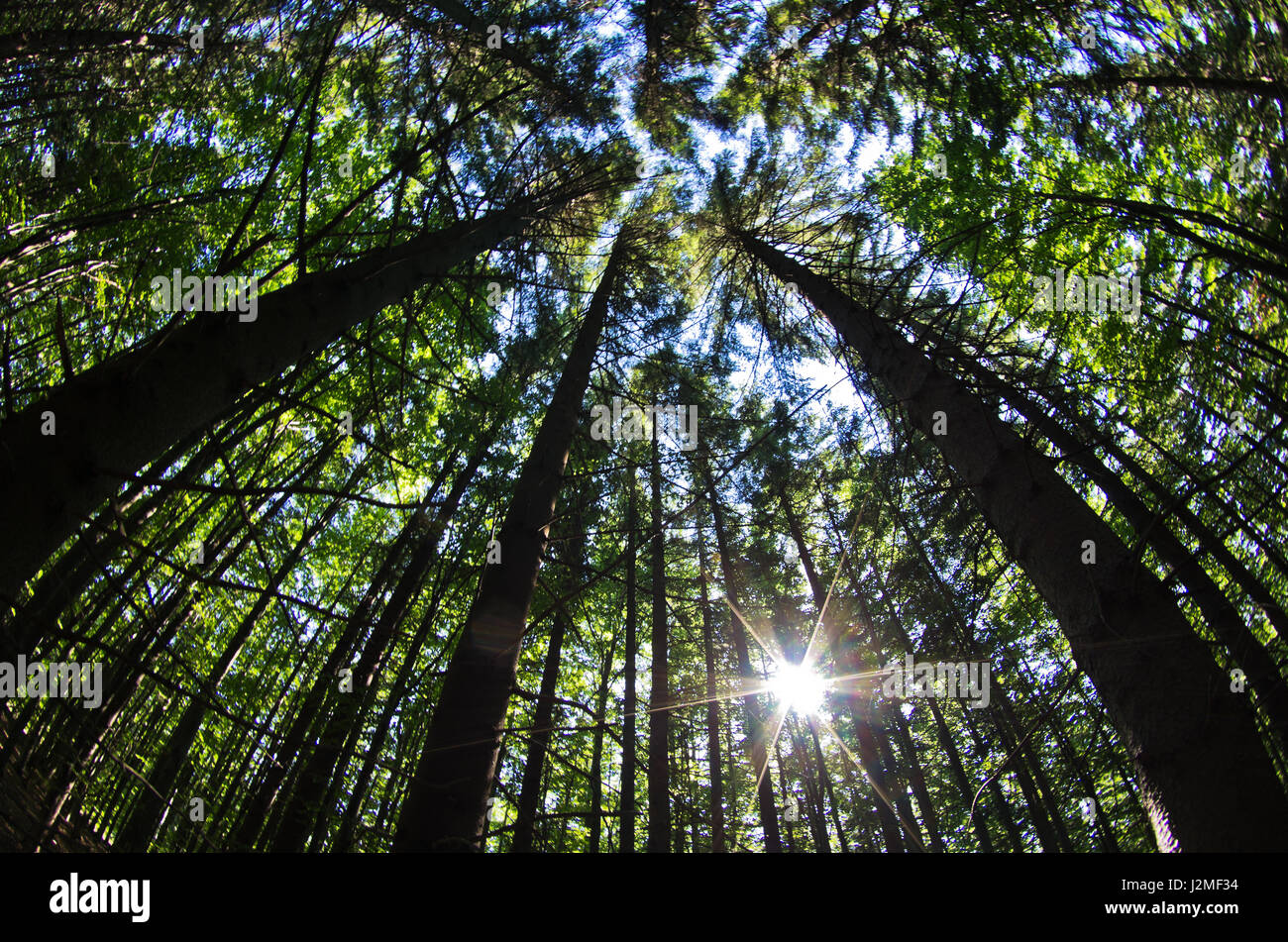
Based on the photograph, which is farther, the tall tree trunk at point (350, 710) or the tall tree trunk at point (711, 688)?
the tall tree trunk at point (711, 688)

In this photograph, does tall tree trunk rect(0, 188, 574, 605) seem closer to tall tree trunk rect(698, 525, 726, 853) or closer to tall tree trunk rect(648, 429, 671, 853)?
tall tree trunk rect(648, 429, 671, 853)

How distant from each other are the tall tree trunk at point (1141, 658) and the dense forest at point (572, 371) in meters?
0.01

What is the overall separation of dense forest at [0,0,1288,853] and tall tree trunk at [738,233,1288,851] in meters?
0.01

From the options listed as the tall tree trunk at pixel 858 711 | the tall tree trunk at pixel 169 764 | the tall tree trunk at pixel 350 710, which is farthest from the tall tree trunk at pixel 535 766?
the tall tree trunk at pixel 858 711

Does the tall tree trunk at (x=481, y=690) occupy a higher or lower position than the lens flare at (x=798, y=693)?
lower

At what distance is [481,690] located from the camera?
2.68 m

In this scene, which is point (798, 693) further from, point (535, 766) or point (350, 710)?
point (350, 710)

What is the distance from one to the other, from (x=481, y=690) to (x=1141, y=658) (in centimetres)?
258

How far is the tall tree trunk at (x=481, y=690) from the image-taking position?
2.31m

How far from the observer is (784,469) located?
7.10 m

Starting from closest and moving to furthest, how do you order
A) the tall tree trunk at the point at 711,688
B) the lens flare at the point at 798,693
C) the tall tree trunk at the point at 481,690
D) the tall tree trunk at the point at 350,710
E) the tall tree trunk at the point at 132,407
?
the tall tree trunk at the point at 132,407 → the tall tree trunk at the point at 481,690 → the tall tree trunk at the point at 350,710 → the tall tree trunk at the point at 711,688 → the lens flare at the point at 798,693

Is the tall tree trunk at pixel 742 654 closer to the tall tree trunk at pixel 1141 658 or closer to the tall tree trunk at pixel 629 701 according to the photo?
the tall tree trunk at pixel 629 701
